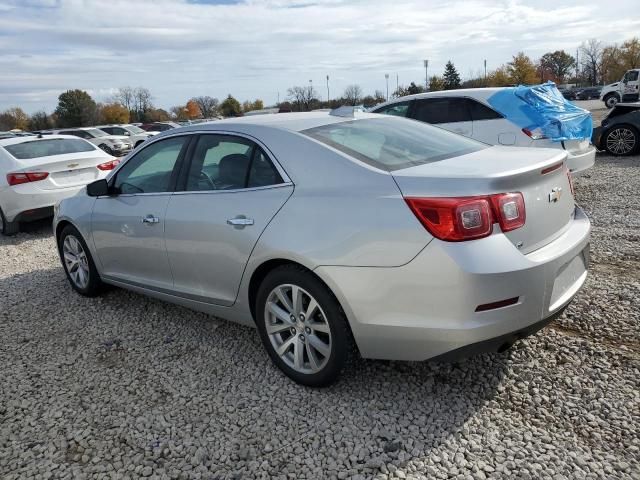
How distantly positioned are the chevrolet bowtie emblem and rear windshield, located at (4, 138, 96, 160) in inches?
296

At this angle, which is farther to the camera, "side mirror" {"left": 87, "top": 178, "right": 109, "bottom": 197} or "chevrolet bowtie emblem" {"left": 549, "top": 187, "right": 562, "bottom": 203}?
"side mirror" {"left": 87, "top": 178, "right": 109, "bottom": 197}

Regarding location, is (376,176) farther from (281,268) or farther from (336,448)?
(336,448)

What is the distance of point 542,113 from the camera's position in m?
6.99

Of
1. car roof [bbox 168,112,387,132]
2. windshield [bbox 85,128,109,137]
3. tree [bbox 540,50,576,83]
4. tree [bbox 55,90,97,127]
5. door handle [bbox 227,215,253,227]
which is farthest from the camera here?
tree [bbox 540,50,576,83]

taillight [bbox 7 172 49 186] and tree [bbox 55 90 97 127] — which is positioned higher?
tree [bbox 55 90 97 127]

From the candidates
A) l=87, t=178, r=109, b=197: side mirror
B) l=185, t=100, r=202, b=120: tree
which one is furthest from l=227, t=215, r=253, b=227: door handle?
l=185, t=100, r=202, b=120: tree

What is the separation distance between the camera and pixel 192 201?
11.5 feet

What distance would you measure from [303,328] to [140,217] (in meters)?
1.67

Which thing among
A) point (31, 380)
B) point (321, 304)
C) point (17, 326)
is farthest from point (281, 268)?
point (17, 326)

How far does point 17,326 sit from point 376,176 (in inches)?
135

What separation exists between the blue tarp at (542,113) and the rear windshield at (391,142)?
3883mm

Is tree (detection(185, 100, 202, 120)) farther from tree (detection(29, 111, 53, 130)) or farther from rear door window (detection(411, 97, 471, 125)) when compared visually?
rear door window (detection(411, 97, 471, 125))

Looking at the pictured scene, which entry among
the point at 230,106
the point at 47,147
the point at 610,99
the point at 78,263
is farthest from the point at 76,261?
the point at 230,106

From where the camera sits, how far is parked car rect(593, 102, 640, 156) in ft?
35.5
